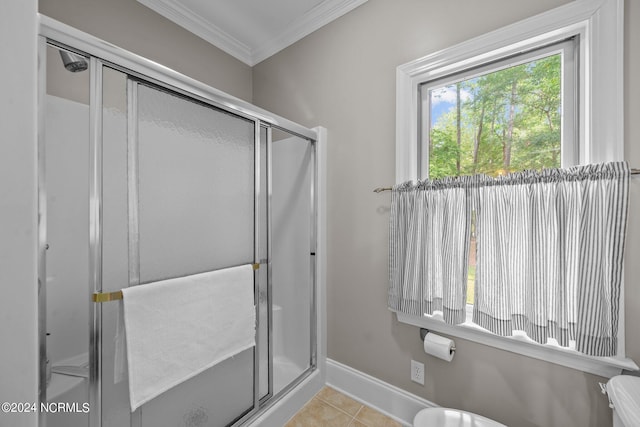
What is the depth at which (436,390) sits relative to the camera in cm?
144

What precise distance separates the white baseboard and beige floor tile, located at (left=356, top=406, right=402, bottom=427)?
0.09ft

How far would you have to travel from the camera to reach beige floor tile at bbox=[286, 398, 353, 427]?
59.8 inches

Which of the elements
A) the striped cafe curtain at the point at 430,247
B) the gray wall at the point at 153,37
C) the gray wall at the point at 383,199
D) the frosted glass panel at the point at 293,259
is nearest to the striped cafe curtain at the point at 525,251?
the striped cafe curtain at the point at 430,247

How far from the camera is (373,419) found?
1.55m

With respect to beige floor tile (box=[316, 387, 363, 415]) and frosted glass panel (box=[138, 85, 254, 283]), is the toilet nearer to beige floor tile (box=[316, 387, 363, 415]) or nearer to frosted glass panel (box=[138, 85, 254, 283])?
beige floor tile (box=[316, 387, 363, 415])

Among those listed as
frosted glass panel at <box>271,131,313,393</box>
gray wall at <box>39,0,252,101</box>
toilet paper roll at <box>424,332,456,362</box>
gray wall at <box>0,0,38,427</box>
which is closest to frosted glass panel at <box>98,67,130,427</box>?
gray wall at <box>0,0,38,427</box>

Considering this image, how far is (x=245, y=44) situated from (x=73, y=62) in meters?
1.74

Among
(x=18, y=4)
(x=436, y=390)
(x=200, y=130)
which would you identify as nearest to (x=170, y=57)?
(x=200, y=130)

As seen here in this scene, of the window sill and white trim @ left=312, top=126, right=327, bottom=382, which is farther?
white trim @ left=312, top=126, right=327, bottom=382

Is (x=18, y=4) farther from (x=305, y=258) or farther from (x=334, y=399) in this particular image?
(x=334, y=399)

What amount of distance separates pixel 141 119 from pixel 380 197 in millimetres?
1230

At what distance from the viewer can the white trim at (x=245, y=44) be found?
6.01ft

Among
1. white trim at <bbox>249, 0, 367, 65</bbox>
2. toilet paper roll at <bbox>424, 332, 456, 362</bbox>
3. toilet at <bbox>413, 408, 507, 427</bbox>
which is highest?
white trim at <bbox>249, 0, 367, 65</bbox>

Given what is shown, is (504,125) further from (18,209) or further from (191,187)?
(18,209)
